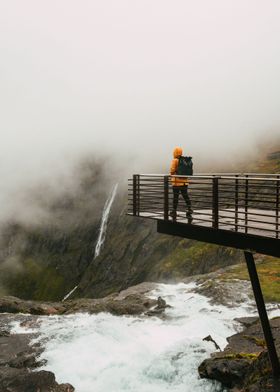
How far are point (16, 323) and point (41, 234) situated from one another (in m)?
102

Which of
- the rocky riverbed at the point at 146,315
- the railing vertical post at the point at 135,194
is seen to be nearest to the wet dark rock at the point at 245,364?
the rocky riverbed at the point at 146,315

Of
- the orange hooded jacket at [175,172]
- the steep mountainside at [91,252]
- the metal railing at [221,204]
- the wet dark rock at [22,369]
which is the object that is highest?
the orange hooded jacket at [175,172]

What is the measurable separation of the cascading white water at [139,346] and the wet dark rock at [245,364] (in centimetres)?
79

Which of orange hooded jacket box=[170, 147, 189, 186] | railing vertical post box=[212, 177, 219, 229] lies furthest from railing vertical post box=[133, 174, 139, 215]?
railing vertical post box=[212, 177, 219, 229]

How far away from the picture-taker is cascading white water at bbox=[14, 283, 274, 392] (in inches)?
1000

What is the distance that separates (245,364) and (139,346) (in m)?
9.11

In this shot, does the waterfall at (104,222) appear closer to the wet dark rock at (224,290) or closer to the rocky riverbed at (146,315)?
the rocky riverbed at (146,315)

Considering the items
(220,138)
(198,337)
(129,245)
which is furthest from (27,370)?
(220,138)

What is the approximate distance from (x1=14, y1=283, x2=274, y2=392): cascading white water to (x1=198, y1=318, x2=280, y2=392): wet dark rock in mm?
794

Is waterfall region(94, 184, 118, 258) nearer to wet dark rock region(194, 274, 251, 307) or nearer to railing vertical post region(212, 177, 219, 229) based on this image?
wet dark rock region(194, 274, 251, 307)

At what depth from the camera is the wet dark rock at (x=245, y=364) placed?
65.4 ft

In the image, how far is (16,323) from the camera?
39.2 m

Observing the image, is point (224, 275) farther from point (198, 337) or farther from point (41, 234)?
point (41, 234)

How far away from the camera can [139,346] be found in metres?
29.8
